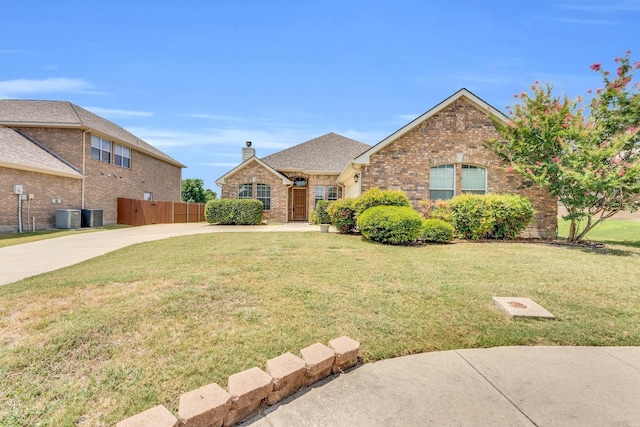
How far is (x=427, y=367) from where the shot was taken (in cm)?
267

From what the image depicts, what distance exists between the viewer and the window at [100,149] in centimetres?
1788

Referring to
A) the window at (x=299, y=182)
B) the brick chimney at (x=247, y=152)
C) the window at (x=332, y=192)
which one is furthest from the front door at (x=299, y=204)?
the brick chimney at (x=247, y=152)

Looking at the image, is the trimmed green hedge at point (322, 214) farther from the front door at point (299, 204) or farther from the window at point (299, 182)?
the window at point (299, 182)

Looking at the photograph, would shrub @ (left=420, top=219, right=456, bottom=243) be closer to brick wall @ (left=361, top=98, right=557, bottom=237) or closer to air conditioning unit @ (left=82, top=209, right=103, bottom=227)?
brick wall @ (left=361, top=98, right=557, bottom=237)

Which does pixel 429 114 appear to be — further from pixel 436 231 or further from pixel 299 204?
pixel 299 204

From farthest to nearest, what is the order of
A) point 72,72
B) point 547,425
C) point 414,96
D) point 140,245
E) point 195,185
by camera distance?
point 195,185 < point 414,96 < point 72,72 < point 140,245 < point 547,425

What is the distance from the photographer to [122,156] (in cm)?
2044

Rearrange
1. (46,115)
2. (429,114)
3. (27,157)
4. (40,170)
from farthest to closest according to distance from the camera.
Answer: (46,115) < (27,157) < (40,170) < (429,114)

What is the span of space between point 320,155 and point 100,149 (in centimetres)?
1411

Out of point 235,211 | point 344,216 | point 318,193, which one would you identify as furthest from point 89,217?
point 344,216

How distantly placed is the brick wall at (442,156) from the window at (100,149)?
1598 cm

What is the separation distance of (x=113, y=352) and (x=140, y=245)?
25.6ft

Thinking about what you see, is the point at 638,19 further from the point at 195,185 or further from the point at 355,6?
the point at 195,185

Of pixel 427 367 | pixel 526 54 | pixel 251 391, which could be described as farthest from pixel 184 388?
pixel 526 54
